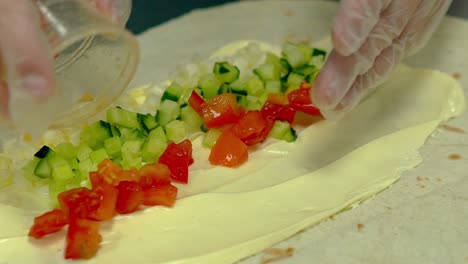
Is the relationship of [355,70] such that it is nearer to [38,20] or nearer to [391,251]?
[391,251]

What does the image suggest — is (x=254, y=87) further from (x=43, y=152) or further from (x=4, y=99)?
(x=4, y=99)

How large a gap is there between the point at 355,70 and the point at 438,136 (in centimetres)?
38

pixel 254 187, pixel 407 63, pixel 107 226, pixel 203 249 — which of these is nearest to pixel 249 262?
pixel 203 249

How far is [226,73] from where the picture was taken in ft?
6.40

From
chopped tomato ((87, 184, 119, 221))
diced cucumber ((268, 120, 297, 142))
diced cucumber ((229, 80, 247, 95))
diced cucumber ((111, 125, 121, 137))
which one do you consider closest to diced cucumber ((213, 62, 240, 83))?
diced cucumber ((229, 80, 247, 95))

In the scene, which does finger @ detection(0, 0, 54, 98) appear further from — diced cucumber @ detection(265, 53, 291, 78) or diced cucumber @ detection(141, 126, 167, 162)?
diced cucumber @ detection(265, 53, 291, 78)

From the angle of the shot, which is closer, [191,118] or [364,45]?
[364,45]

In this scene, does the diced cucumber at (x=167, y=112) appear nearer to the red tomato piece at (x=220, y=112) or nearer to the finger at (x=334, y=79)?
the red tomato piece at (x=220, y=112)

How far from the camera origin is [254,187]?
5.39 feet

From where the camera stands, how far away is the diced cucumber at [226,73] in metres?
1.95

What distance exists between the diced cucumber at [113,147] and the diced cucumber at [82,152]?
44mm

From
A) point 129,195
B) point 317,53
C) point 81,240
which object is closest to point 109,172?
point 129,195

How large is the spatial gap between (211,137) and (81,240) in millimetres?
475

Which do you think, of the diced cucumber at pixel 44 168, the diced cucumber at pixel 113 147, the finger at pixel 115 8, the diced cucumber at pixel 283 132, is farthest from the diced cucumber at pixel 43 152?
the diced cucumber at pixel 283 132
